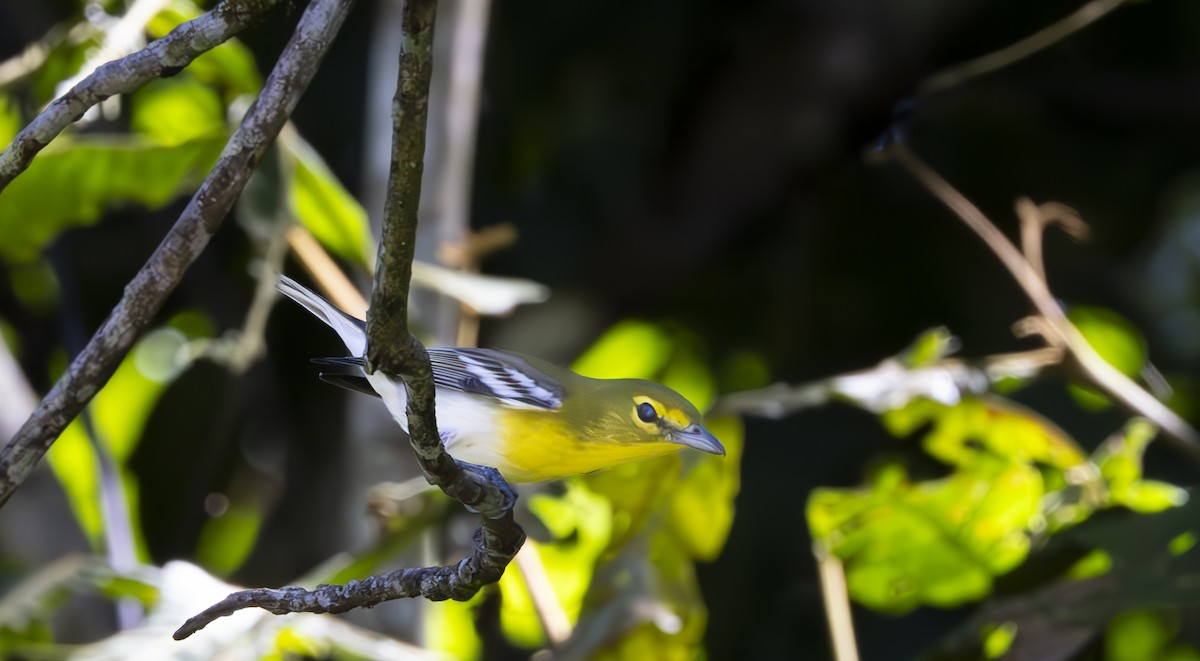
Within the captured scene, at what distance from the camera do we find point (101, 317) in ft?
6.89

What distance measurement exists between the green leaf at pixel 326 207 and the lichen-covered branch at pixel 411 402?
34.0 inches

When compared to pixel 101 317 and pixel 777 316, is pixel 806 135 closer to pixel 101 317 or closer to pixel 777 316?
pixel 777 316

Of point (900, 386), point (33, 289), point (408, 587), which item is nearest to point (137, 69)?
point (408, 587)

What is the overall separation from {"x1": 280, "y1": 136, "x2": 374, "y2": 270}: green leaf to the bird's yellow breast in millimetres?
750

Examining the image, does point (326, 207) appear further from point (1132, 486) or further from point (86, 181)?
point (1132, 486)

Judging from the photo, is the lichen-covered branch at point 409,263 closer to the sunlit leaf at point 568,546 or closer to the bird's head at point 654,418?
the bird's head at point 654,418

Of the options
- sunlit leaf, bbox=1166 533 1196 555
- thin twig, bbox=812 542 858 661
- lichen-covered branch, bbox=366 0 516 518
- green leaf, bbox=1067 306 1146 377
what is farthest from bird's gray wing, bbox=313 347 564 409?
green leaf, bbox=1067 306 1146 377

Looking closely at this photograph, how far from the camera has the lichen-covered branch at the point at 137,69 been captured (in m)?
0.63

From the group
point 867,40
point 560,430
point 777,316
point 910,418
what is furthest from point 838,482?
point 560,430

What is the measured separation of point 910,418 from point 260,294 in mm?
891

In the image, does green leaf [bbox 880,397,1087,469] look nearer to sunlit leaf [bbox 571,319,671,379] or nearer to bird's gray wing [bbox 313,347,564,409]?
sunlit leaf [bbox 571,319,671,379]

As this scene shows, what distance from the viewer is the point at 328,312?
30.0 inches

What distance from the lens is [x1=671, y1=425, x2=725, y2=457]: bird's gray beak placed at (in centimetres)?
Result: 82

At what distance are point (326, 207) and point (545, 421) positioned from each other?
805 millimetres
